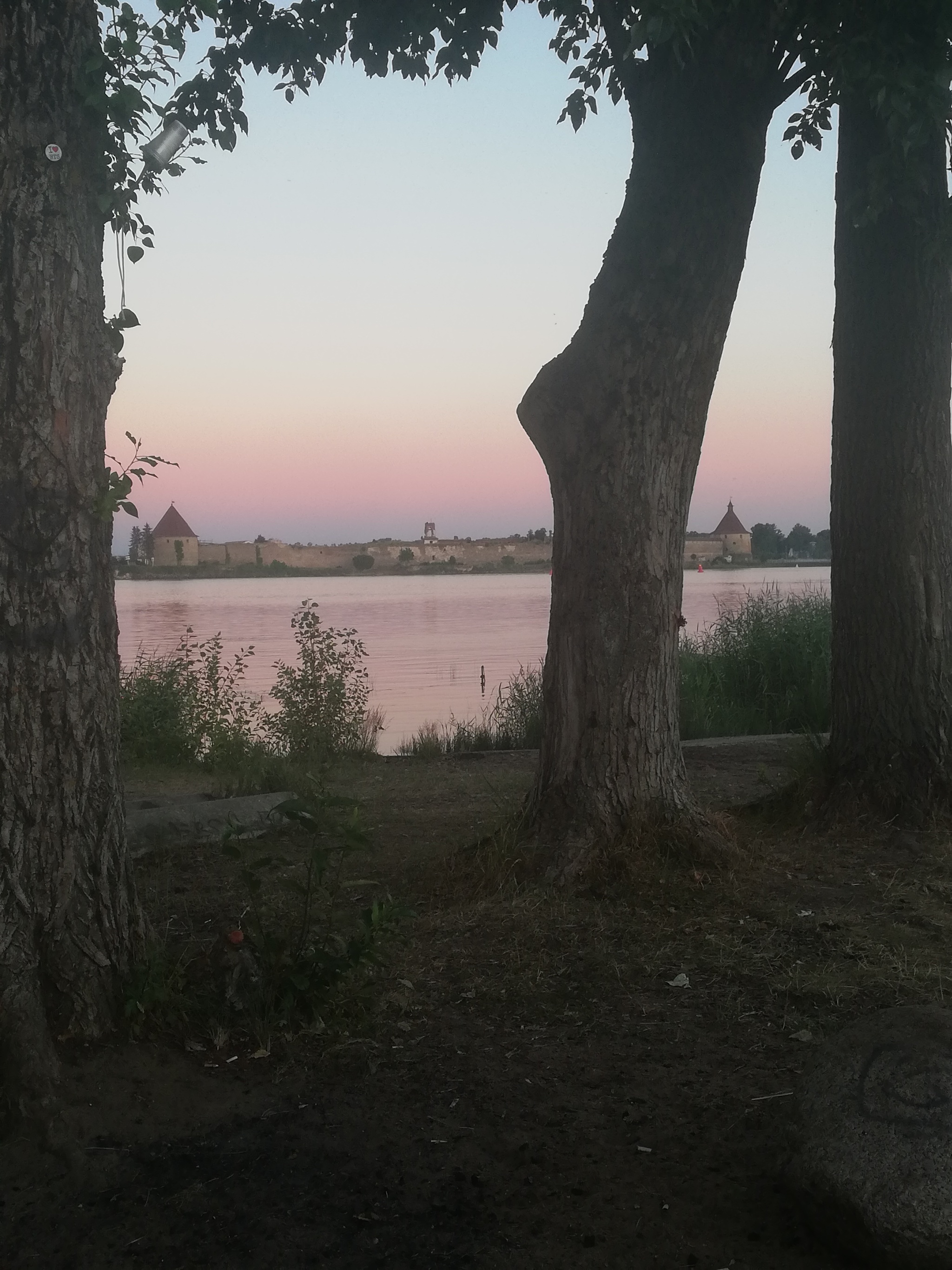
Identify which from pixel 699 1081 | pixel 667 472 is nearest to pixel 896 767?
pixel 667 472

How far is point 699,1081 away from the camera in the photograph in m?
3.62

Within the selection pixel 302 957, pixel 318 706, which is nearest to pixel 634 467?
pixel 302 957

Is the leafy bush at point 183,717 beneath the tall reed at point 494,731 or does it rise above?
above

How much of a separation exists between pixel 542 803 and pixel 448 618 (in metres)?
26.5

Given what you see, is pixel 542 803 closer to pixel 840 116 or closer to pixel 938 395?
pixel 938 395

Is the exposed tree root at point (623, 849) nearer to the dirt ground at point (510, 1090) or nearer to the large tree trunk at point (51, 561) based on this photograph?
the dirt ground at point (510, 1090)

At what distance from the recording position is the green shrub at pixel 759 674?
12023mm

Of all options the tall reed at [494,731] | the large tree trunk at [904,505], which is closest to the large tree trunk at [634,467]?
the large tree trunk at [904,505]

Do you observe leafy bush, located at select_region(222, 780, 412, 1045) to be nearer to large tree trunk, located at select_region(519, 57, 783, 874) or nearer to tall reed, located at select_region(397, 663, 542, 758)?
large tree trunk, located at select_region(519, 57, 783, 874)

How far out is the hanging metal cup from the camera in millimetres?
4789

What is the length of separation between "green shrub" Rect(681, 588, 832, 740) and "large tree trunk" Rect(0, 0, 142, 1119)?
28.3 feet

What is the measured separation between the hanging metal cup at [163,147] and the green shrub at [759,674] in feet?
25.8

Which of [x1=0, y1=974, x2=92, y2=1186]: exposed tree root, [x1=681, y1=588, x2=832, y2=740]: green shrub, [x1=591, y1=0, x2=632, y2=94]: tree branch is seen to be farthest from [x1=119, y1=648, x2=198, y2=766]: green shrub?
[x1=0, y1=974, x2=92, y2=1186]: exposed tree root

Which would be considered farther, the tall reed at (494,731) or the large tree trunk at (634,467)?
the tall reed at (494,731)
